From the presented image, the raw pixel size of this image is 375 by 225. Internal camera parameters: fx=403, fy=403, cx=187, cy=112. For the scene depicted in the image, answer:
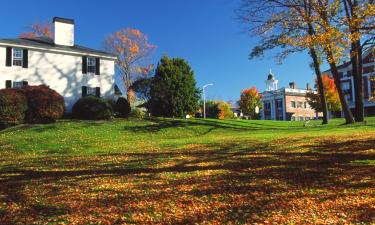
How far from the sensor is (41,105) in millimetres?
24547

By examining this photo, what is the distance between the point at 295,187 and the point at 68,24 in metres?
29.5

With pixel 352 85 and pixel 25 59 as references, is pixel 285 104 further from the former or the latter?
pixel 25 59

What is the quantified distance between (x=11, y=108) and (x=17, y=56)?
780 cm

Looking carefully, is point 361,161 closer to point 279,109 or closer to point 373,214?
point 373,214

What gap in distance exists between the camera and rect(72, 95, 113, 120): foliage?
27438mm

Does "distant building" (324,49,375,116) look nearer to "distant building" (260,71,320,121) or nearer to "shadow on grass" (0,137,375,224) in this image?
"distant building" (260,71,320,121)

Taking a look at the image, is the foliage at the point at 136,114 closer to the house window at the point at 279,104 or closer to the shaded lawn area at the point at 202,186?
the shaded lawn area at the point at 202,186

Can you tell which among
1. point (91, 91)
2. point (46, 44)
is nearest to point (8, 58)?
point (46, 44)

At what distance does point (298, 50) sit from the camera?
937 inches

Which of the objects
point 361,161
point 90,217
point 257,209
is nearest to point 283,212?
point 257,209

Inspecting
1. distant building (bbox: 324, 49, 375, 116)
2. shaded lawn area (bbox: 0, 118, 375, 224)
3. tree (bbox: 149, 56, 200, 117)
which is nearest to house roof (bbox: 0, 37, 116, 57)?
tree (bbox: 149, 56, 200, 117)

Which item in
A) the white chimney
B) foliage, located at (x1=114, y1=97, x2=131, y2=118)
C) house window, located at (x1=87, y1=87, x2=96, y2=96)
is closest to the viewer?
foliage, located at (x1=114, y1=97, x2=131, y2=118)

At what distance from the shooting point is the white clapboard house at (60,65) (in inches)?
1153

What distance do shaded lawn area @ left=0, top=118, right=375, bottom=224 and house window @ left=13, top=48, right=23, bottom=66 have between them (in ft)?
62.8
